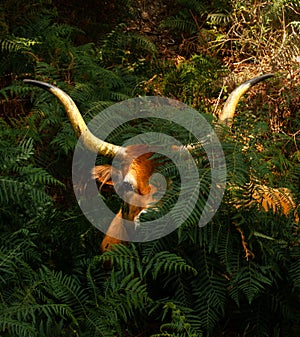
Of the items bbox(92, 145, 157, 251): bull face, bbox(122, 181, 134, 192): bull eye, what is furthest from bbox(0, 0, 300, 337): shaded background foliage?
bbox(122, 181, 134, 192): bull eye

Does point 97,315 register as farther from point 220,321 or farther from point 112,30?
point 112,30

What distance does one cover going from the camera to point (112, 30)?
7.97m

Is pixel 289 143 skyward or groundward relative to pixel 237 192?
groundward

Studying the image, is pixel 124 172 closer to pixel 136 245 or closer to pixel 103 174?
pixel 103 174

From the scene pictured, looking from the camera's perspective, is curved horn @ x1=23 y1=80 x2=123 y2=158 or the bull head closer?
the bull head

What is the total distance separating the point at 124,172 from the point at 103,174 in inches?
7.7

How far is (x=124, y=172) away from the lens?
4949 mm

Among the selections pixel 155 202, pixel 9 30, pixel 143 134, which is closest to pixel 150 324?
pixel 155 202

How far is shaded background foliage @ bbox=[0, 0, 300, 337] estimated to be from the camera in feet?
13.6

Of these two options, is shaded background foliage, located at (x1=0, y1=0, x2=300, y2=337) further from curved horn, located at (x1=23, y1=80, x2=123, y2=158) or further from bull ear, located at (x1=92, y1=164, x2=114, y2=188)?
curved horn, located at (x1=23, y1=80, x2=123, y2=158)

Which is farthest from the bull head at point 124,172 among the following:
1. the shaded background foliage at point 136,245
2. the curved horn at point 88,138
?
the shaded background foliage at point 136,245

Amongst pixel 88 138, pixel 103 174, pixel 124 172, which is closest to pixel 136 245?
pixel 124 172

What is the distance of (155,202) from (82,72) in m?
2.59

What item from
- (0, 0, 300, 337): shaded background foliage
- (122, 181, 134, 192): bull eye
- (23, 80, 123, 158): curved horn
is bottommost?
(0, 0, 300, 337): shaded background foliage
